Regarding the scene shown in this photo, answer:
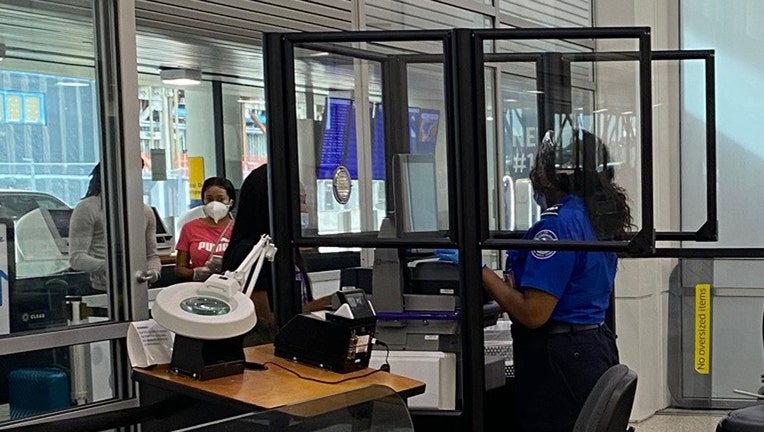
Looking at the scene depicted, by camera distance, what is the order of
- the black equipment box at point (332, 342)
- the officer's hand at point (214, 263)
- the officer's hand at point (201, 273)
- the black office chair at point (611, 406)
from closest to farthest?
the black office chair at point (611, 406) → the black equipment box at point (332, 342) → the officer's hand at point (201, 273) → the officer's hand at point (214, 263)

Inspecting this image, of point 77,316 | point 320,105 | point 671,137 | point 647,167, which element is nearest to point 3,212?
point 77,316

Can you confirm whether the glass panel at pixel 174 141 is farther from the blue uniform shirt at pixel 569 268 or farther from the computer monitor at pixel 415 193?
the blue uniform shirt at pixel 569 268

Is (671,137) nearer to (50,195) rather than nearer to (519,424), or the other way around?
(519,424)

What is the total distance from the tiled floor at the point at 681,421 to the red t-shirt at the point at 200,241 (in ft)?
A: 8.61

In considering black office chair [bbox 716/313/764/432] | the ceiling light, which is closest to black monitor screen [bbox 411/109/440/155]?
black office chair [bbox 716/313/764/432]

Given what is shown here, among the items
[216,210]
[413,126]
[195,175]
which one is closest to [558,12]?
[216,210]

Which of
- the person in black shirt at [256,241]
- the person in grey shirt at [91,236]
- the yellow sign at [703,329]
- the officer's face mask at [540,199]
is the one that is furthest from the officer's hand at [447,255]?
the yellow sign at [703,329]

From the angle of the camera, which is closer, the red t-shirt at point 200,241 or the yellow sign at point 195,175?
the red t-shirt at point 200,241

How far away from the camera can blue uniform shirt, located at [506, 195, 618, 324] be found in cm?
300

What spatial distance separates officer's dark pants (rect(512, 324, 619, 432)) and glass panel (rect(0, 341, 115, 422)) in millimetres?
1526

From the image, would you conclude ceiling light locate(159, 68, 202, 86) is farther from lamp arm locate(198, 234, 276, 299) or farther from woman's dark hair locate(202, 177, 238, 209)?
lamp arm locate(198, 234, 276, 299)

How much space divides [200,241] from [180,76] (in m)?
2.55

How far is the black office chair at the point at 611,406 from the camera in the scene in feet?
6.01

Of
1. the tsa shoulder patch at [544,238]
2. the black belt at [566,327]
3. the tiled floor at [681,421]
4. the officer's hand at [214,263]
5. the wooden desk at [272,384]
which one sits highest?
the tsa shoulder patch at [544,238]
